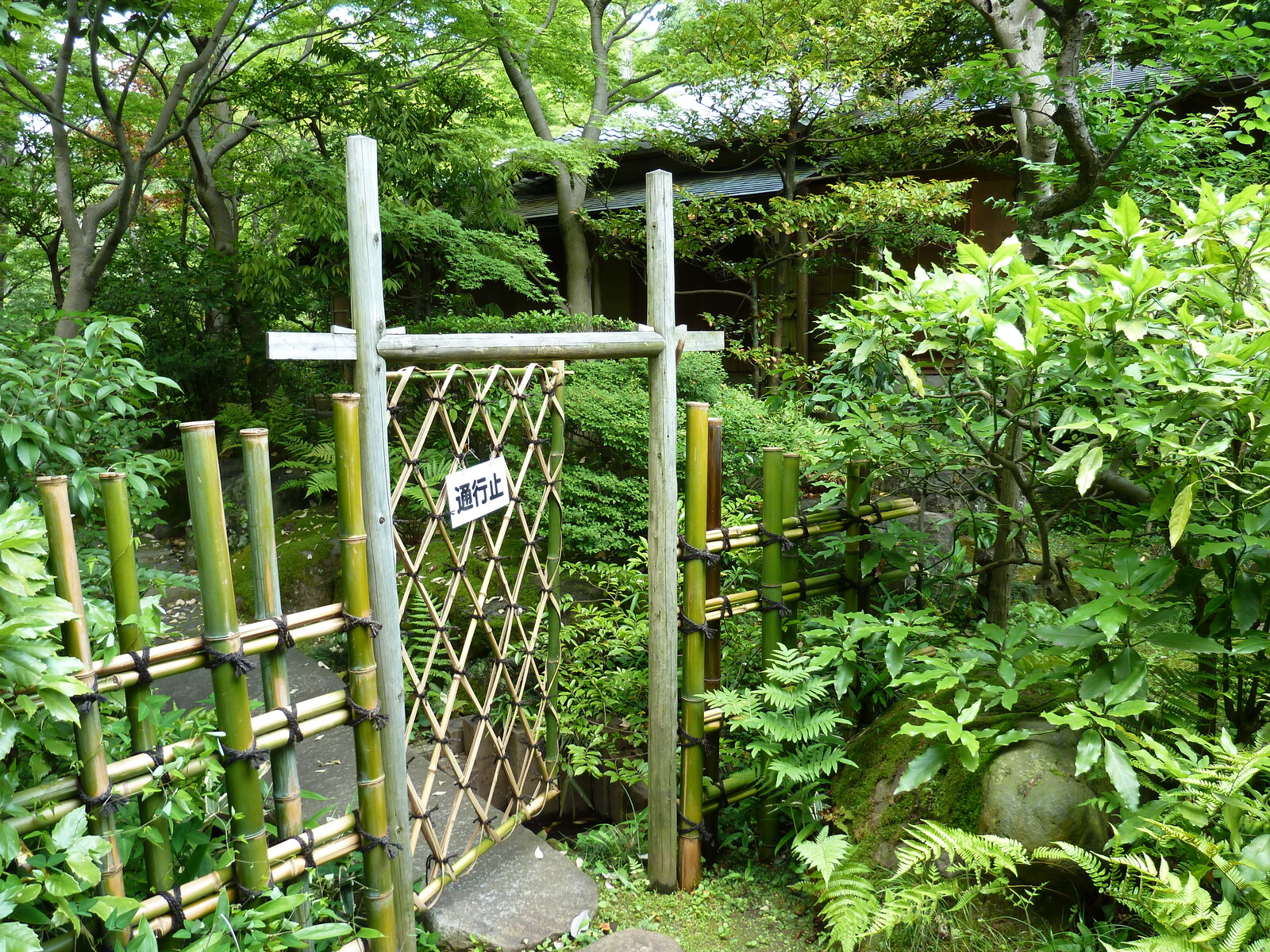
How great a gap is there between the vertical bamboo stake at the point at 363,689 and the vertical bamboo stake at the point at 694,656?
1.31m

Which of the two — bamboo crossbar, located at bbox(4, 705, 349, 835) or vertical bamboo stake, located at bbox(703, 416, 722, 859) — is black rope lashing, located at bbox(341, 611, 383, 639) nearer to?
bamboo crossbar, located at bbox(4, 705, 349, 835)

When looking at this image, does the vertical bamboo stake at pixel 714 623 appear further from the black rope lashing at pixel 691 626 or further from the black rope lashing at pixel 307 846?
the black rope lashing at pixel 307 846

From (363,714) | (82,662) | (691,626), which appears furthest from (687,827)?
(82,662)

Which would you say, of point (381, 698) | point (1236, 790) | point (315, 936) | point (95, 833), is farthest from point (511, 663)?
point (1236, 790)

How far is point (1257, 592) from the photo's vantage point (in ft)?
8.05

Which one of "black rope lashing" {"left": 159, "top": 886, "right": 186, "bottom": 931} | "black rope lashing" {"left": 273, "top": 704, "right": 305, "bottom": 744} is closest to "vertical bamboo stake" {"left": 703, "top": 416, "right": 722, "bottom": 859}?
"black rope lashing" {"left": 273, "top": 704, "right": 305, "bottom": 744}

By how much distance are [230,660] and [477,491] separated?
114 cm

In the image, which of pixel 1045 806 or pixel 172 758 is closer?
pixel 172 758

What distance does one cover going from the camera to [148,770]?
2111 millimetres

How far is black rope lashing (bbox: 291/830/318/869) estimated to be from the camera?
2.45 meters

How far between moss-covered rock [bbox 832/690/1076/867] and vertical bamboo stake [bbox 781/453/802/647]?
59 centimetres

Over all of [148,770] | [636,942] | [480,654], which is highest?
[148,770]

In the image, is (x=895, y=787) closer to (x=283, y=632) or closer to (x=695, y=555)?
(x=695, y=555)

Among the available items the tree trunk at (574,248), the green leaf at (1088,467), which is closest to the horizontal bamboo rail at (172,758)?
the green leaf at (1088,467)
